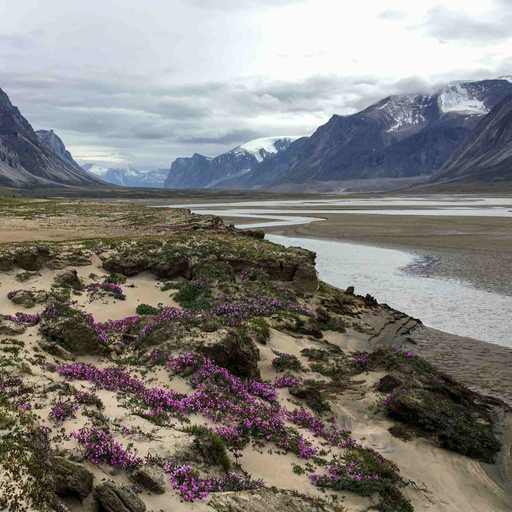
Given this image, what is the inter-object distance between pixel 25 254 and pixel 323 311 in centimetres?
1682

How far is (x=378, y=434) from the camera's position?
632 inches

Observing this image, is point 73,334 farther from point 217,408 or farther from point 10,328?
point 217,408

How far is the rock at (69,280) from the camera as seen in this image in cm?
2512

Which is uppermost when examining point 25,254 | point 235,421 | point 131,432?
point 25,254

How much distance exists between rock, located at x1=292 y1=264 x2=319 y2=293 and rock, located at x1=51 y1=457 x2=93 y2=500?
2317 cm

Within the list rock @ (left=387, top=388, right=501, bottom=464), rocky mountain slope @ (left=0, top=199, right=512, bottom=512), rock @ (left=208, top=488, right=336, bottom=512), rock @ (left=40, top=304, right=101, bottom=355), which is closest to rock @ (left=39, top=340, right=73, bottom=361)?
rocky mountain slope @ (left=0, top=199, right=512, bottom=512)

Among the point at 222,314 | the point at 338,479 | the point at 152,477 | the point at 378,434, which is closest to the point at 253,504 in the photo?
the point at 152,477

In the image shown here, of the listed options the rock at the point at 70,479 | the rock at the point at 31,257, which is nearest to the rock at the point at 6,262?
the rock at the point at 31,257

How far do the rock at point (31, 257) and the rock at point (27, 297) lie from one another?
4252 millimetres

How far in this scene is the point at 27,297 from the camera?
21.9 m

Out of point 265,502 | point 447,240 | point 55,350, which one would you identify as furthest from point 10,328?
point 447,240

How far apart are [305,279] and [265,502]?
2235 cm

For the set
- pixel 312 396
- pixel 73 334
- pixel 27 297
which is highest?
pixel 27 297

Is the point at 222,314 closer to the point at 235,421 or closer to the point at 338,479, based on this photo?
the point at 235,421
